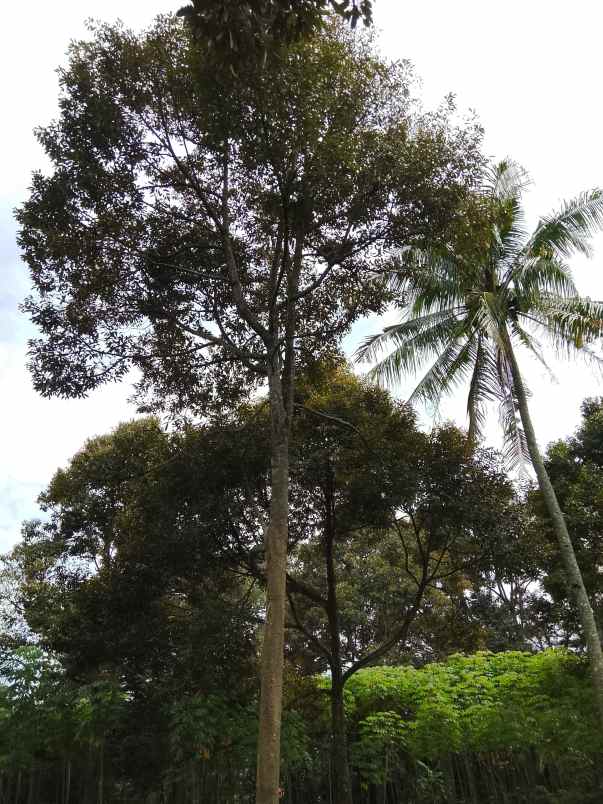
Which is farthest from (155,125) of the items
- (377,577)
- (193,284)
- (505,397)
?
(377,577)

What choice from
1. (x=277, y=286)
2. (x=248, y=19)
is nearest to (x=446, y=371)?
(x=277, y=286)

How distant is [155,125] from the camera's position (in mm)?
8250

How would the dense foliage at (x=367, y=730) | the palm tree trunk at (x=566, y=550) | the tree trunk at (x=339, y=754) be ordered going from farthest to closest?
the dense foliage at (x=367, y=730), the palm tree trunk at (x=566, y=550), the tree trunk at (x=339, y=754)

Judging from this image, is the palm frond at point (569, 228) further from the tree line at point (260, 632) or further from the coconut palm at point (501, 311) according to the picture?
the tree line at point (260, 632)

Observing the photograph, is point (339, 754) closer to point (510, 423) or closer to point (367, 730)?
point (367, 730)

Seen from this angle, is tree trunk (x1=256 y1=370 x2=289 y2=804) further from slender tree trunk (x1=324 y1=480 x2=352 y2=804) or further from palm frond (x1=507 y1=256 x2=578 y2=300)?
palm frond (x1=507 y1=256 x2=578 y2=300)

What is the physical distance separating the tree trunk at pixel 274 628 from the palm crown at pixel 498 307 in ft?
14.3

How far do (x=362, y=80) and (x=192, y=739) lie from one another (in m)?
8.51

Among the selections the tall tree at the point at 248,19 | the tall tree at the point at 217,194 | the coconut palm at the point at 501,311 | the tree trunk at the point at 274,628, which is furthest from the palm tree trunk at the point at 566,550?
the tall tree at the point at 248,19

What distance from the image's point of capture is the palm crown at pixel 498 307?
36.2 ft

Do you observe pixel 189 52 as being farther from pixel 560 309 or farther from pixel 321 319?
pixel 560 309

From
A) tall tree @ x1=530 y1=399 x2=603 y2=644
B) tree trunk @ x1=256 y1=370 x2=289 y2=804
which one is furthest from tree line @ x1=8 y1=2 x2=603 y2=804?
tall tree @ x1=530 y1=399 x2=603 y2=644

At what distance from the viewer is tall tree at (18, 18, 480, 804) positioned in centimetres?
713

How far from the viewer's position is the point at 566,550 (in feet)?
31.6
